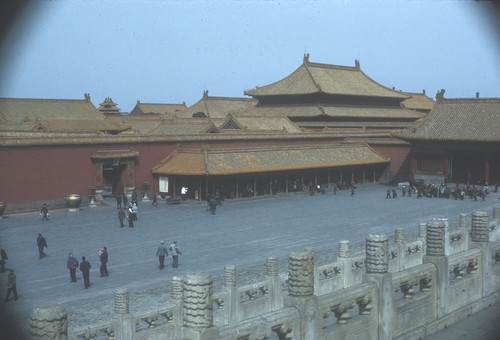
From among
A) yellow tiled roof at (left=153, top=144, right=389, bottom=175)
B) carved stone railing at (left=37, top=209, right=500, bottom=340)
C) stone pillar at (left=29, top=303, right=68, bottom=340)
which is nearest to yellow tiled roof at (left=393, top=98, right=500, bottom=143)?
yellow tiled roof at (left=153, top=144, right=389, bottom=175)

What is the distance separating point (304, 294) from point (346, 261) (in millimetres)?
6244

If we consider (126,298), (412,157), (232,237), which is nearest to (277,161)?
(412,157)

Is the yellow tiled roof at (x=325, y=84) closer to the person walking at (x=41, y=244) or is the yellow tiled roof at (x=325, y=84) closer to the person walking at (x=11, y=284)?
the person walking at (x=41, y=244)

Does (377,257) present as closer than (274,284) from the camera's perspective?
Yes

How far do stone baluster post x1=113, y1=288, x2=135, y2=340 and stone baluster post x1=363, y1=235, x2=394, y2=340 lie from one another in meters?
5.78

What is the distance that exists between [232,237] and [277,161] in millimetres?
18180

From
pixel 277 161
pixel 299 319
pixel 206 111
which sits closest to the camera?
pixel 299 319

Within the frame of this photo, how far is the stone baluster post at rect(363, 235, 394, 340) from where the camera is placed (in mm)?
14695

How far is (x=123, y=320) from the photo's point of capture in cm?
1234

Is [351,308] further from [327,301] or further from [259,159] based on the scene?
[259,159]

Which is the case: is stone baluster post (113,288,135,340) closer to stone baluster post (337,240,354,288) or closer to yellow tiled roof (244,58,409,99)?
stone baluster post (337,240,354,288)

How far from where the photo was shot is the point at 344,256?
18.8m

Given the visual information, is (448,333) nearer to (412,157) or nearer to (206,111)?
(412,157)

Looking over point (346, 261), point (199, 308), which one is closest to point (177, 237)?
point (346, 261)
